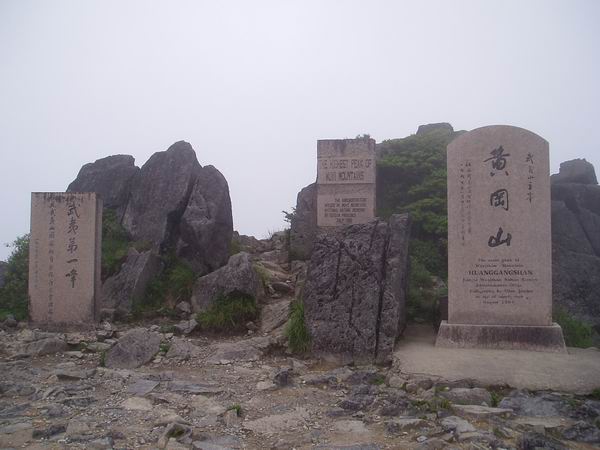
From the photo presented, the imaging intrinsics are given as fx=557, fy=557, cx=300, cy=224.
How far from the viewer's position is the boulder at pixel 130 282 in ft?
35.2

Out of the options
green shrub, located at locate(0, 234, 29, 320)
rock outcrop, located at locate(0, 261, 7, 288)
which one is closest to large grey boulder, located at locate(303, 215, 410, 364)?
green shrub, located at locate(0, 234, 29, 320)

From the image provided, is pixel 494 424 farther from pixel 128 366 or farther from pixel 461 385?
pixel 128 366

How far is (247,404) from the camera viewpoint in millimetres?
5980

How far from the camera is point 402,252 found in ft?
26.7

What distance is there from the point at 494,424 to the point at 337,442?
1506 mm

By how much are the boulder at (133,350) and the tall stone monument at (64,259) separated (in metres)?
2.14

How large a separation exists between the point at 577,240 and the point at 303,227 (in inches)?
253

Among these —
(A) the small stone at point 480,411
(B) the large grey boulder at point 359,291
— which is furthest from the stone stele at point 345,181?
(A) the small stone at point 480,411

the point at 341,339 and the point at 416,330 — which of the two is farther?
the point at 416,330

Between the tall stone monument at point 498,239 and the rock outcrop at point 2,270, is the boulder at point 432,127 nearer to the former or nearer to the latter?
the tall stone monument at point 498,239

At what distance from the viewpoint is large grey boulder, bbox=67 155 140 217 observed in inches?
534

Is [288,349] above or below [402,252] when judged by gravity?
below

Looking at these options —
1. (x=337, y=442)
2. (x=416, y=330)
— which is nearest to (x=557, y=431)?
(x=337, y=442)

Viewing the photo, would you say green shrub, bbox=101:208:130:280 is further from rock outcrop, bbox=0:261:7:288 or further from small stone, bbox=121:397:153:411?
small stone, bbox=121:397:153:411
